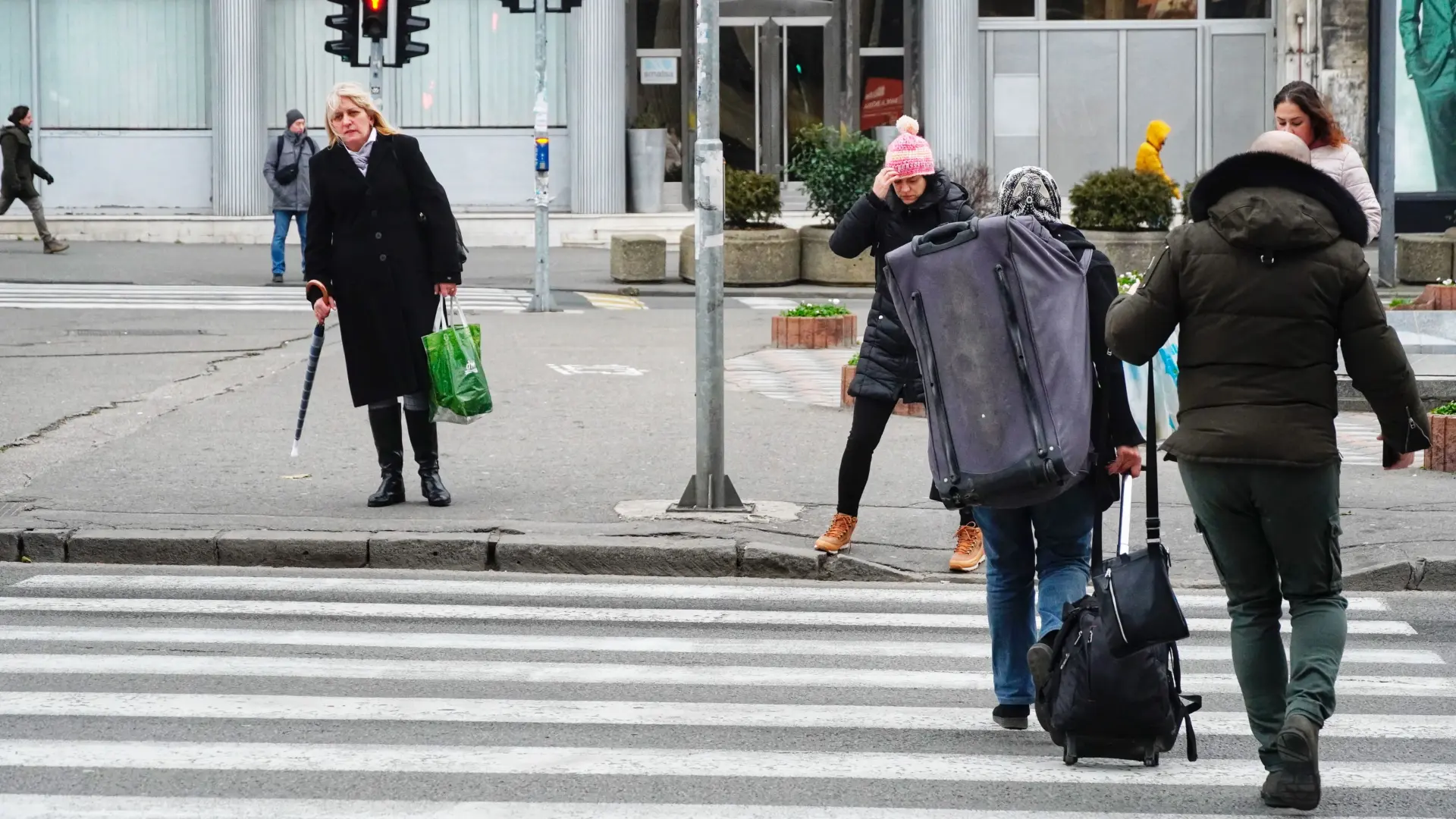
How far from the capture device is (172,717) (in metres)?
5.88

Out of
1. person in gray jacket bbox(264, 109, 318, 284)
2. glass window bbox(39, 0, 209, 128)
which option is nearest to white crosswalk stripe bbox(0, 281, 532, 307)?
person in gray jacket bbox(264, 109, 318, 284)

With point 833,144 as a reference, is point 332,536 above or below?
below

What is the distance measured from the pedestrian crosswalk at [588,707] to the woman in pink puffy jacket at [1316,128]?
1.78 meters

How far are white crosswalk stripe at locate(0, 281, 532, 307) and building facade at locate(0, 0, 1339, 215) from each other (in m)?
7.47

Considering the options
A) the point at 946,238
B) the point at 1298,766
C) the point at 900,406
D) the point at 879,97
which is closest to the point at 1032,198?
the point at 946,238

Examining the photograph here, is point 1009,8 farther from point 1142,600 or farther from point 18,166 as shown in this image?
point 1142,600

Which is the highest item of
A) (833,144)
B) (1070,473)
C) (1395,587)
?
(833,144)

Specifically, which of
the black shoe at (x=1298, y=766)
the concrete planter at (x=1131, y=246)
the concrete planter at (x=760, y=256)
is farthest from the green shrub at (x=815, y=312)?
the black shoe at (x=1298, y=766)

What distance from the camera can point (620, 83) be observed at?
2922 cm

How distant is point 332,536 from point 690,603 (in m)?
1.76

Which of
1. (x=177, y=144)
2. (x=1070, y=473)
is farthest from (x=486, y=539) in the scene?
(x=177, y=144)

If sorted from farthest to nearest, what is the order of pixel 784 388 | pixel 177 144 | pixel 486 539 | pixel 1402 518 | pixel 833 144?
pixel 177 144
pixel 833 144
pixel 784 388
pixel 1402 518
pixel 486 539

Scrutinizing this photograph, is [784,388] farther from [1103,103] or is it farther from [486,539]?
[1103,103]

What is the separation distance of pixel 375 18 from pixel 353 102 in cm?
1054
